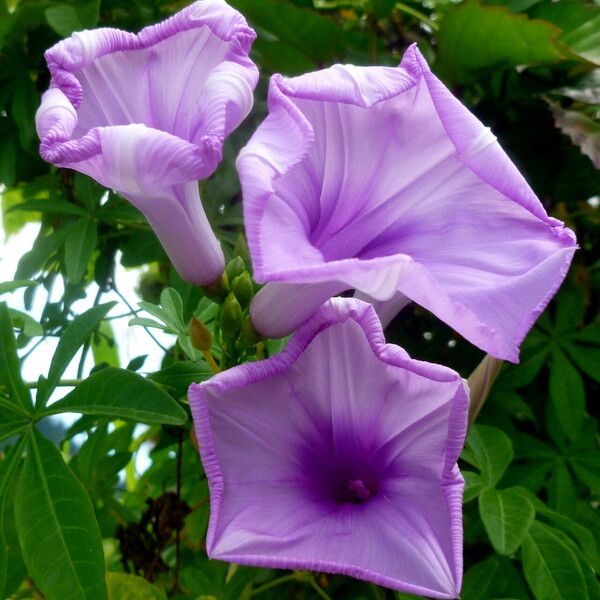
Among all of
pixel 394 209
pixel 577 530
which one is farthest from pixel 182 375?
pixel 577 530

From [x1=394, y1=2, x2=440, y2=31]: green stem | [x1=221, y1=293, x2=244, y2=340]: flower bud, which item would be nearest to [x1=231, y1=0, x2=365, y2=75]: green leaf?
[x1=394, y1=2, x2=440, y2=31]: green stem

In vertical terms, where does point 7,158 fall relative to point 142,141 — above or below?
below

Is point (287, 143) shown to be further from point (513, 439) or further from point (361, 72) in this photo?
point (513, 439)

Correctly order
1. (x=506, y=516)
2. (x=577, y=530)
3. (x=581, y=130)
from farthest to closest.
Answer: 1. (x=581, y=130)
2. (x=577, y=530)
3. (x=506, y=516)

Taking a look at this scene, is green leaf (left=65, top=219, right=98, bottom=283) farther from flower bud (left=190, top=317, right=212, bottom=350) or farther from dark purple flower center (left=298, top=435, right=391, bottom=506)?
dark purple flower center (left=298, top=435, right=391, bottom=506)

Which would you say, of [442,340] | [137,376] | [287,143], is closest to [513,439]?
[442,340]

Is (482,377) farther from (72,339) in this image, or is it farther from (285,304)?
(72,339)
